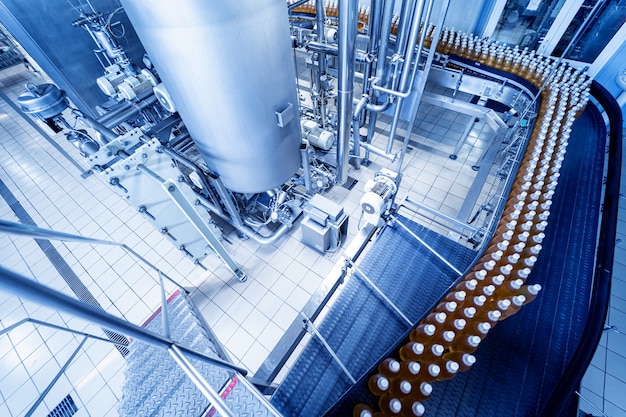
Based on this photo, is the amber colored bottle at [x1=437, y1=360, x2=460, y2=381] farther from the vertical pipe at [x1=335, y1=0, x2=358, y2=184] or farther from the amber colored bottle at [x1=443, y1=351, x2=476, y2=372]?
the vertical pipe at [x1=335, y1=0, x2=358, y2=184]

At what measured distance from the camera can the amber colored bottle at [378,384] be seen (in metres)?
0.98

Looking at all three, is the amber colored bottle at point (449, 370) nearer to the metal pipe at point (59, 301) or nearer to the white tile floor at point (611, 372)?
the metal pipe at point (59, 301)

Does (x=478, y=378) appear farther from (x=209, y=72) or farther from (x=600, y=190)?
(x=209, y=72)

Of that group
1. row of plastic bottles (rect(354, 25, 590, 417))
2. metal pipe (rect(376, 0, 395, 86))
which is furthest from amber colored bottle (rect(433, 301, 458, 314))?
metal pipe (rect(376, 0, 395, 86))

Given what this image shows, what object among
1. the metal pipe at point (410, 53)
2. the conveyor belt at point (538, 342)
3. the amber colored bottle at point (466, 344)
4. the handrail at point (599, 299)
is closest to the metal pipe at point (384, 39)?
the metal pipe at point (410, 53)

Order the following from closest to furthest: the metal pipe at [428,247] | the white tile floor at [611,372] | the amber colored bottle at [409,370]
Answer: the amber colored bottle at [409,370], the metal pipe at [428,247], the white tile floor at [611,372]

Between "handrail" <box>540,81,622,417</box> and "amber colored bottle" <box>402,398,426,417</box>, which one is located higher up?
"amber colored bottle" <box>402,398,426,417</box>

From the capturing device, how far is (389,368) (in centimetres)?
103

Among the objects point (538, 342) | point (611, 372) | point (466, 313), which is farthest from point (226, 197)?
point (611, 372)

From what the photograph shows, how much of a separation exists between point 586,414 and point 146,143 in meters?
3.61

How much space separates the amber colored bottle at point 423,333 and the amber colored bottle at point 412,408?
23cm

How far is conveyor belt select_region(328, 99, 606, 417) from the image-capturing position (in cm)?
114

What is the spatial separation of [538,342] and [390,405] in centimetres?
90

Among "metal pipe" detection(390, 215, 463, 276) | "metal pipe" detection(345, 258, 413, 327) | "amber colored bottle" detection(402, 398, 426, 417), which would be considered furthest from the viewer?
"metal pipe" detection(390, 215, 463, 276)
